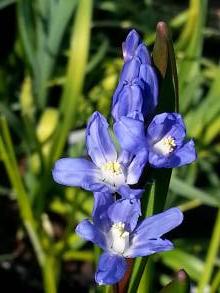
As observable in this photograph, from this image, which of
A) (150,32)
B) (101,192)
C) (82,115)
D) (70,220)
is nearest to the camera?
(101,192)

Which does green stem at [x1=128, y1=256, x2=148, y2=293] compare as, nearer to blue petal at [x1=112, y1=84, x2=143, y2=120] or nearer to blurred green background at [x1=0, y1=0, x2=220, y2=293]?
blue petal at [x1=112, y1=84, x2=143, y2=120]

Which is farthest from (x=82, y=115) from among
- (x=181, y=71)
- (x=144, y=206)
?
(x=144, y=206)

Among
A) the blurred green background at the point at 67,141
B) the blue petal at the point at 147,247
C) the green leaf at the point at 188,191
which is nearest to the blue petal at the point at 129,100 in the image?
the blue petal at the point at 147,247

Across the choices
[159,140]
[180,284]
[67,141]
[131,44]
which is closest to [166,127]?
[159,140]

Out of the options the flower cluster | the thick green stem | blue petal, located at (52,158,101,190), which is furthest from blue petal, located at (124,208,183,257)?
the thick green stem

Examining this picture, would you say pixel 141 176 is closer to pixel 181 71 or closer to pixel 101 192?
pixel 101 192

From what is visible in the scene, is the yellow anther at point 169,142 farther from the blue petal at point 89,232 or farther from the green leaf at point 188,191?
the green leaf at point 188,191

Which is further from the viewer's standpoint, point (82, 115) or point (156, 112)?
point (82, 115)
